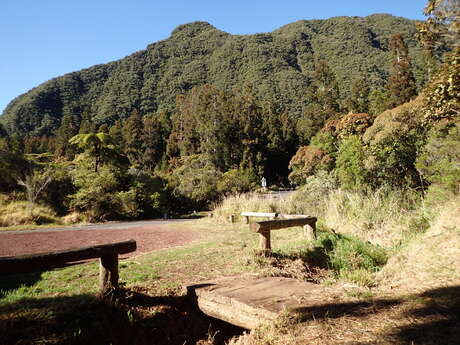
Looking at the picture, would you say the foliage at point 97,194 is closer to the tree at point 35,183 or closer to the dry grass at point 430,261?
the tree at point 35,183

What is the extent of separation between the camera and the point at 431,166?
8.44m

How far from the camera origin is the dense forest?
33.9 feet

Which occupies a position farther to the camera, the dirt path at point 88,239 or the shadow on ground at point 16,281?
the dirt path at point 88,239

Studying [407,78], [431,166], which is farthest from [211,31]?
→ [431,166]

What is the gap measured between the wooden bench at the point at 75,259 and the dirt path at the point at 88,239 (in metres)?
3.23

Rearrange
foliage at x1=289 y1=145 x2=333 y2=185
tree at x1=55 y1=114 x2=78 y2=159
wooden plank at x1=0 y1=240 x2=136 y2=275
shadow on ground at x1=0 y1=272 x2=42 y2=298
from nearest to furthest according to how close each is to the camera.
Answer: wooden plank at x1=0 y1=240 x2=136 y2=275, shadow on ground at x1=0 y1=272 x2=42 y2=298, foliage at x1=289 y1=145 x2=333 y2=185, tree at x1=55 y1=114 x2=78 y2=159

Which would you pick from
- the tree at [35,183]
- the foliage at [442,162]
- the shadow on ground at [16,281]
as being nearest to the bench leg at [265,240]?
the shadow on ground at [16,281]

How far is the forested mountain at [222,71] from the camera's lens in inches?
2714

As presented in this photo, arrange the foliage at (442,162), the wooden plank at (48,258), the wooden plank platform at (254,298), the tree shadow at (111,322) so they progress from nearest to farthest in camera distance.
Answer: the tree shadow at (111,322)
the wooden plank at (48,258)
the wooden plank platform at (254,298)
the foliage at (442,162)

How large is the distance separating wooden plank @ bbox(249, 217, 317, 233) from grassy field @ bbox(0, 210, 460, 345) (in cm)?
49

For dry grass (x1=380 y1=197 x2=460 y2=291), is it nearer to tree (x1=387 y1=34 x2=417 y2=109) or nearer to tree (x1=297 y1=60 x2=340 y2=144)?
tree (x1=387 y1=34 x2=417 y2=109)

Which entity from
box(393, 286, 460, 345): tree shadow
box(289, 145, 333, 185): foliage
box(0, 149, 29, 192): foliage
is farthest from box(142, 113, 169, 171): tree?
box(393, 286, 460, 345): tree shadow

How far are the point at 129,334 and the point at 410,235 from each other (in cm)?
553

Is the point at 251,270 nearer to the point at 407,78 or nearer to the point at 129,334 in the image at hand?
the point at 129,334
